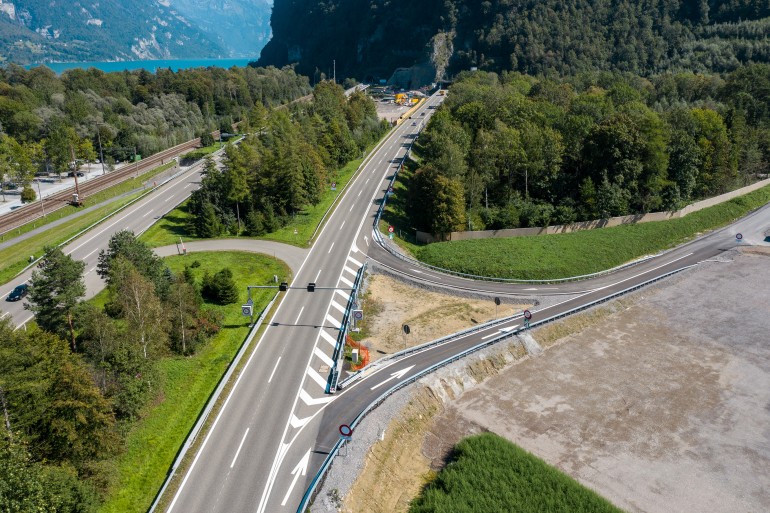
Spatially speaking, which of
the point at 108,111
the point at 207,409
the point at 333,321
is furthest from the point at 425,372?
the point at 108,111

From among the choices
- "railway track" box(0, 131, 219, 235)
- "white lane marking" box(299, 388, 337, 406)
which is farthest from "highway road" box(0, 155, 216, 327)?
"white lane marking" box(299, 388, 337, 406)

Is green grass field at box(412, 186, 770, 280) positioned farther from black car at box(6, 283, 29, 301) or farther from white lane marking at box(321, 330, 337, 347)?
black car at box(6, 283, 29, 301)

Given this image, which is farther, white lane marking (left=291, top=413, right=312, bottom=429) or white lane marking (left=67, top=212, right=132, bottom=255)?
white lane marking (left=67, top=212, right=132, bottom=255)

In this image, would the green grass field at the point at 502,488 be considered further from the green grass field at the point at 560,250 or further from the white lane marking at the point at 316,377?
the green grass field at the point at 560,250

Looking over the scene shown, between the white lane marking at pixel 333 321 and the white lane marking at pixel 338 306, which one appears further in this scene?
the white lane marking at pixel 338 306

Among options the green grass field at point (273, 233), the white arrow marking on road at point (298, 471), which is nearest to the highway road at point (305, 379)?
the white arrow marking on road at point (298, 471)

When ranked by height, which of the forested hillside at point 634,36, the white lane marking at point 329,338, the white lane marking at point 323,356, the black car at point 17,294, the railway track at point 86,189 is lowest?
the white lane marking at point 323,356

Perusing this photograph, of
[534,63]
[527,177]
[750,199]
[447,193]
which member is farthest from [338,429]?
[534,63]
